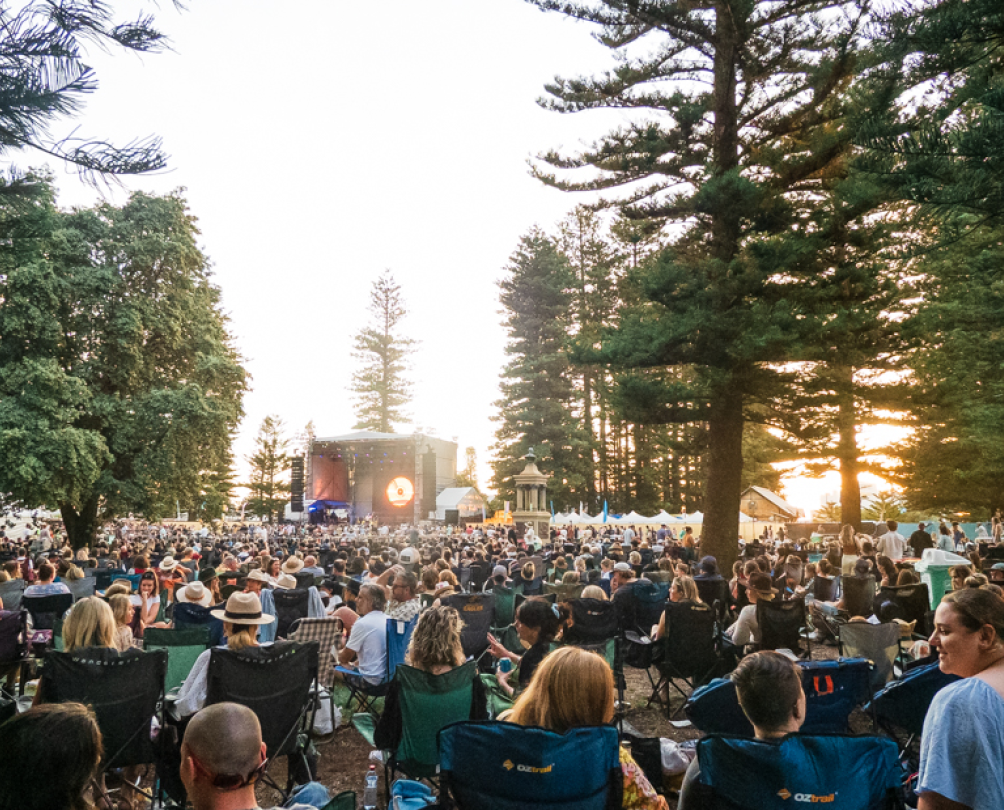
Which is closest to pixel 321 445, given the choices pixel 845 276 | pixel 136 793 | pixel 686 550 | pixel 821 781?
pixel 686 550

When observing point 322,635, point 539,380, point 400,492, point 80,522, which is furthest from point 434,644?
point 539,380

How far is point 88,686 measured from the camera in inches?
139

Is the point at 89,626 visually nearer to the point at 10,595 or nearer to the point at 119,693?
the point at 119,693

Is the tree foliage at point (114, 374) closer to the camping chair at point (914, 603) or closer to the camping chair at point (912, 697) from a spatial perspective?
the camping chair at point (914, 603)

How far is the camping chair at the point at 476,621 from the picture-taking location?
20.4 ft

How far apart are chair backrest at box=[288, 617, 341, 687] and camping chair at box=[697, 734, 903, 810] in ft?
12.4

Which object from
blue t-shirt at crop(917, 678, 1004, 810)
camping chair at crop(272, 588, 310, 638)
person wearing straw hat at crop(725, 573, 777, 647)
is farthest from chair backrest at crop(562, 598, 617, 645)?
blue t-shirt at crop(917, 678, 1004, 810)

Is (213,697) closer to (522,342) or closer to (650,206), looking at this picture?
(650,206)

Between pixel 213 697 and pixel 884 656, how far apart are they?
4.83 m

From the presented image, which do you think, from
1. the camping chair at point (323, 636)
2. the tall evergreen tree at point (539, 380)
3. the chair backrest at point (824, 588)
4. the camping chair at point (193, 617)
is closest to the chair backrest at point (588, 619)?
the camping chair at point (323, 636)

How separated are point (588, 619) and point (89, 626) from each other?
4120mm

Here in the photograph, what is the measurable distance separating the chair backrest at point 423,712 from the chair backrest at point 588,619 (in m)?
2.97

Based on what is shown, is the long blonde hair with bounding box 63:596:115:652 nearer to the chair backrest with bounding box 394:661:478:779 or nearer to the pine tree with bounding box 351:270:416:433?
the chair backrest with bounding box 394:661:478:779

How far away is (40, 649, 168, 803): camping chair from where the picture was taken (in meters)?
3.50
